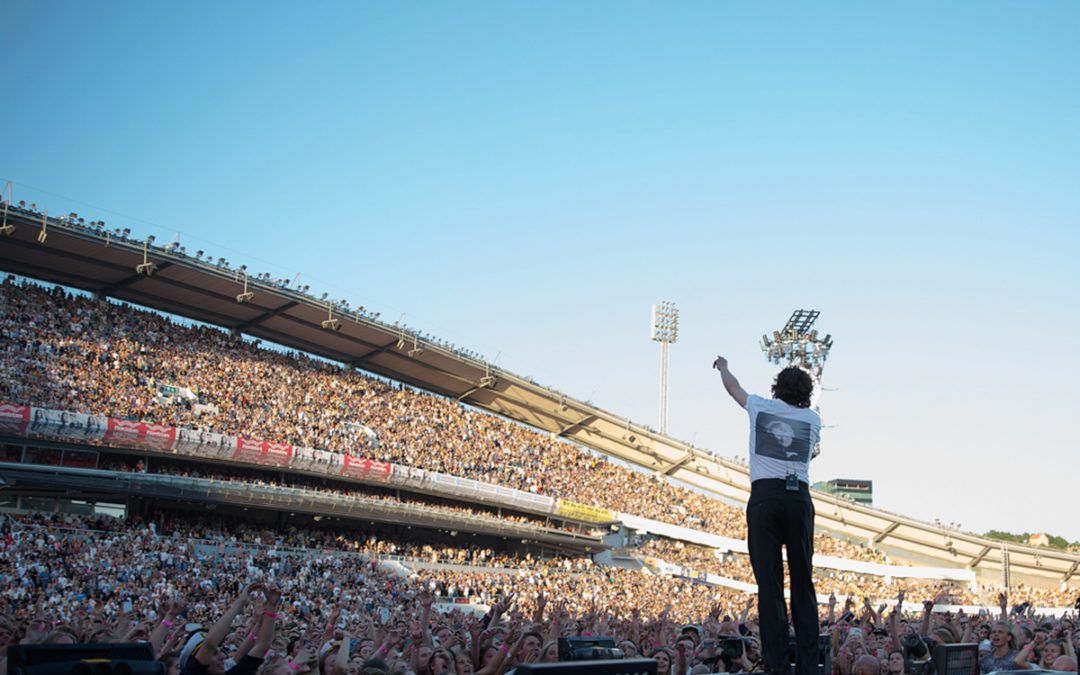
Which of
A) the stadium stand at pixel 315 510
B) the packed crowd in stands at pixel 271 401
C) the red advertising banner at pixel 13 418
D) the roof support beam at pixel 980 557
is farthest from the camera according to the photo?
the roof support beam at pixel 980 557

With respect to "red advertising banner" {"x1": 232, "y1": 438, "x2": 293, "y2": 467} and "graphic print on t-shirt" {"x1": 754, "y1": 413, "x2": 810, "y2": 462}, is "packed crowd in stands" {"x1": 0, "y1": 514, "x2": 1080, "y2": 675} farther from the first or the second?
"red advertising banner" {"x1": 232, "y1": 438, "x2": 293, "y2": 467}

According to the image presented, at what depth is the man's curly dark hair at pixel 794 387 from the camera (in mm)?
5047

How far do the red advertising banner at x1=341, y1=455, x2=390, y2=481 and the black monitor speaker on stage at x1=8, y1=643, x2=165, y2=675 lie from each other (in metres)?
33.2

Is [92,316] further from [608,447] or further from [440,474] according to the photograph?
[608,447]

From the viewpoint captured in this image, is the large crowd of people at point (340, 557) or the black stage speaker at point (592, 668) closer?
the black stage speaker at point (592, 668)

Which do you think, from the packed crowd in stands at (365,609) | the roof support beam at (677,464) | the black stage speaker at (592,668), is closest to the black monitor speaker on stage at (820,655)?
the packed crowd in stands at (365,609)

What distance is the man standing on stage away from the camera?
4.66 metres

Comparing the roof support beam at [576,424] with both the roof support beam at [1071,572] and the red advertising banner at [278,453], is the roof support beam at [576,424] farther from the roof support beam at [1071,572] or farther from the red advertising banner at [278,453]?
the roof support beam at [1071,572]

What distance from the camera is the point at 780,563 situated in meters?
4.76

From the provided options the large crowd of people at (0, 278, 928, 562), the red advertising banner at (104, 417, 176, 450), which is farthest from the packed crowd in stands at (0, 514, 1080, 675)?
the large crowd of people at (0, 278, 928, 562)

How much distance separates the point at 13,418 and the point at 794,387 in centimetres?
2823

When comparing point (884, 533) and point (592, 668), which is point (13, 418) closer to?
point (592, 668)

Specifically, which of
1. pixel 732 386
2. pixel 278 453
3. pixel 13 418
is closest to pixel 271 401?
pixel 278 453

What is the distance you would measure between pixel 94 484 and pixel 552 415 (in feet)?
87.3
